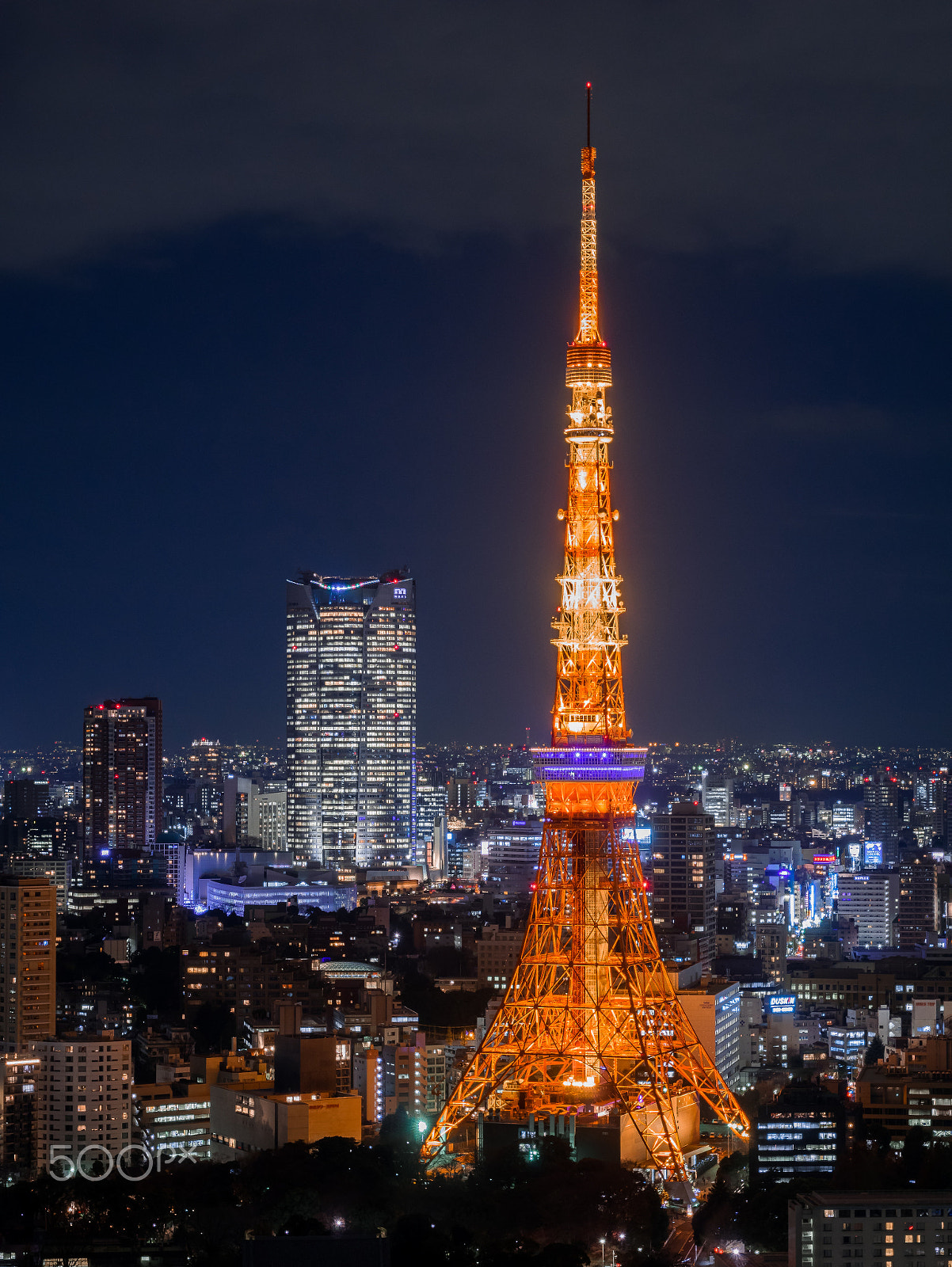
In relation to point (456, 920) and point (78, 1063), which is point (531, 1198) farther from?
point (456, 920)

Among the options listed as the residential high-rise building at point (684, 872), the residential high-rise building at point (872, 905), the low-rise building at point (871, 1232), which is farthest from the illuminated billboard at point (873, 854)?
the low-rise building at point (871, 1232)

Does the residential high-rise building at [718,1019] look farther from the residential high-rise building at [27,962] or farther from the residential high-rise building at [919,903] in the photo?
the residential high-rise building at [919,903]

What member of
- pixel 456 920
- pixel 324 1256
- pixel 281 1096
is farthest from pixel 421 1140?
pixel 456 920

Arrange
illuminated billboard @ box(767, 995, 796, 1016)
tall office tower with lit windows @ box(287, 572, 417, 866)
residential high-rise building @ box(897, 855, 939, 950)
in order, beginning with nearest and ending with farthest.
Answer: illuminated billboard @ box(767, 995, 796, 1016), residential high-rise building @ box(897, 855, 939, 950), tall office tower with lit windows @ box(287, 572, 417, 866)

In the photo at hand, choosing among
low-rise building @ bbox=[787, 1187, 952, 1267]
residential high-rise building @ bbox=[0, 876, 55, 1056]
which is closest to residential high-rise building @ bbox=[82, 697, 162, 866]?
residential high-rise building @ bbox=[0, 876, 55, 1056]

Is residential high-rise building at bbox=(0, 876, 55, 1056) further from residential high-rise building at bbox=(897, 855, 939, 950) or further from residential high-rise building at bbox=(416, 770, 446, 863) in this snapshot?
residential high-rise building at bbox=(416, 770, 446, 863)

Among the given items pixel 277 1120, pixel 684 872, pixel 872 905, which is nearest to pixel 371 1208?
pixel 277 1120

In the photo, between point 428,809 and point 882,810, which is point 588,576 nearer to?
point 428,809
